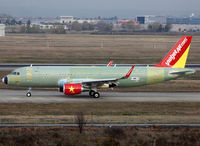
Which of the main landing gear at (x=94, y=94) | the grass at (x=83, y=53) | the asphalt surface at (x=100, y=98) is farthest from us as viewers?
the grass at (x=83, y=53)

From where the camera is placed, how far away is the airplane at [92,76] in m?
47.0

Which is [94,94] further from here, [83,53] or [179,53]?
[83,53]

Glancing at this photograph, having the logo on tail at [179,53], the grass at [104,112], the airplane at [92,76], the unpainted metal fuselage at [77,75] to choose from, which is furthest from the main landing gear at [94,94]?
the logo on tail at [179,53]

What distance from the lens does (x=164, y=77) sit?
49.1 meters

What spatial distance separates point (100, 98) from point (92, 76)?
283cm

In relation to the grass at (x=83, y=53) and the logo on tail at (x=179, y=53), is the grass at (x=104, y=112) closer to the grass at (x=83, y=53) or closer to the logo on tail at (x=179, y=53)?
the logo on tail at (x=179, y=53)

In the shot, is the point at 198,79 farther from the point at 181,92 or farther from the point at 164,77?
the point at 164,77

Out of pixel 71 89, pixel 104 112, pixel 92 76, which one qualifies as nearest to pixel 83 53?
pixel 92 76

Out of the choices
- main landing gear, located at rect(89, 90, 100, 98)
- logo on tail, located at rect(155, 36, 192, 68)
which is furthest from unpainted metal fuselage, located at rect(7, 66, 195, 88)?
main landing gear, located at rect(89, 90, 100, 98)

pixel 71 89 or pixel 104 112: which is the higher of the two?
pixel 71 89

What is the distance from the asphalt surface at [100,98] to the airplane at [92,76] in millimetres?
1131

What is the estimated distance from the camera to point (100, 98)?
47.5 metres

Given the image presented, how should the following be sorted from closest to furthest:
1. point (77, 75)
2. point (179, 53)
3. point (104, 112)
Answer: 1. point (104, 112)
2. point (77, 75)
3. point (179, 53)

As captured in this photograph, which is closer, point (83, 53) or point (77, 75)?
point (77, 75)
